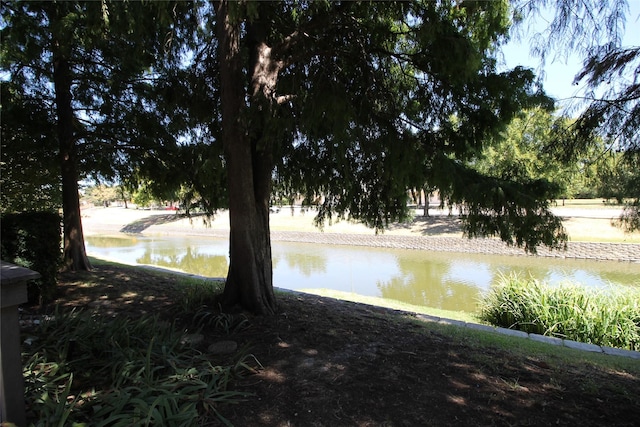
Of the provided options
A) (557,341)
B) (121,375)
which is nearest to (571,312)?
(557,341)

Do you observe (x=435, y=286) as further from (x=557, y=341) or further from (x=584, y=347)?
(x=584, y=347)

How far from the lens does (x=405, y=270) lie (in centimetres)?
1393

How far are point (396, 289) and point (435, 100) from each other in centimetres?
755

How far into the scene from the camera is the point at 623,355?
15.4ft

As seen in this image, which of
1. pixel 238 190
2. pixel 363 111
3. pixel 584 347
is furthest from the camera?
pixel 584 347

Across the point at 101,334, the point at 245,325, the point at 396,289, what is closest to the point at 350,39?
the point at 245,325

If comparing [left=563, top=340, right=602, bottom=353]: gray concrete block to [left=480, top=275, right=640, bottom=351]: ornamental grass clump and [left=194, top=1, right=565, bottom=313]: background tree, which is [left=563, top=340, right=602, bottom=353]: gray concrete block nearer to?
[left=480, top=275, right=640, bottom=351]: ornamental grass clump

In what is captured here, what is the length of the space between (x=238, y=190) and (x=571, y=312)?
5.67m

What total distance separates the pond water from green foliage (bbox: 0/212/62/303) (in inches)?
260

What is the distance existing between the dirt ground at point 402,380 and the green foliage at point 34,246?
1058 mm

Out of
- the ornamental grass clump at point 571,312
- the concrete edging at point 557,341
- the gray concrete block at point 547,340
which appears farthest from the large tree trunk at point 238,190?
the ornamental grass clump at point 571,312

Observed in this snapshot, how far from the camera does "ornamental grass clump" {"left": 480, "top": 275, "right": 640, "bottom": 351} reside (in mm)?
5812

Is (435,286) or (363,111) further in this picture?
(435,286)

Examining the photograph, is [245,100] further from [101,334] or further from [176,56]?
[101,334]
